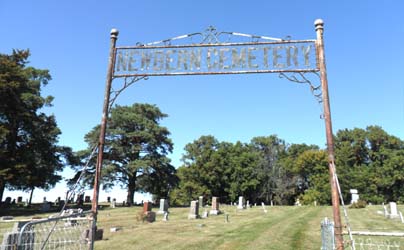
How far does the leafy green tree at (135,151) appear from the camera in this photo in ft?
145

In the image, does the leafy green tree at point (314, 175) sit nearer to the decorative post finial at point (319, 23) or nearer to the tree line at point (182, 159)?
the tree line at point (182, 159)

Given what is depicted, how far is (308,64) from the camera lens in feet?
27.3

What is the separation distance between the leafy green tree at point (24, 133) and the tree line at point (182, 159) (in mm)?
90

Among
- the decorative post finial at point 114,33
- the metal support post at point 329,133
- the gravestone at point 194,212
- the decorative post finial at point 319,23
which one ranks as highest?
the decorative post finial at point 114,33

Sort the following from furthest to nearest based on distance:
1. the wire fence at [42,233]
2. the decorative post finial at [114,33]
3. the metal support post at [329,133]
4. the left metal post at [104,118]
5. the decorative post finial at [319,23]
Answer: the decorative post finial at [114,33]
the left metal post at [104,118]
the decorative post finial at [319,23]
the metal support post at [329,133]
the wire fence at [42,233]

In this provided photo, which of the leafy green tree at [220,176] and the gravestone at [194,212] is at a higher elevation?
the leafy green tree at [220,176]

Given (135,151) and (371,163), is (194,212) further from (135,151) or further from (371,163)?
(371,163)

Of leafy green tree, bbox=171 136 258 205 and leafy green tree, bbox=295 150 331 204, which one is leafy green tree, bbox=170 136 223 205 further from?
leafy green tree, bbox=295 150 331 204

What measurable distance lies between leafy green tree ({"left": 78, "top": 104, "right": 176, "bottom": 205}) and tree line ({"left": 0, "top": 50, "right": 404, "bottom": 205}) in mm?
137

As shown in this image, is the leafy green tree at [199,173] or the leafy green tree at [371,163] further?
the leafy green tree at [199,173]

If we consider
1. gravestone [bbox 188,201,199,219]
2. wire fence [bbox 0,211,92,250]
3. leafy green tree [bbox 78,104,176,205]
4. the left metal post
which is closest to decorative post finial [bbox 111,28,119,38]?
the left metal post

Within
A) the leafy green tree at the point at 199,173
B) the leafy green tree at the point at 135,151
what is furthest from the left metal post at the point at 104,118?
the leafy green tree at the point at 199,173

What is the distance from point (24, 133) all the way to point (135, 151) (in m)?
14.1

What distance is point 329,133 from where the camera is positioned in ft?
25.1
